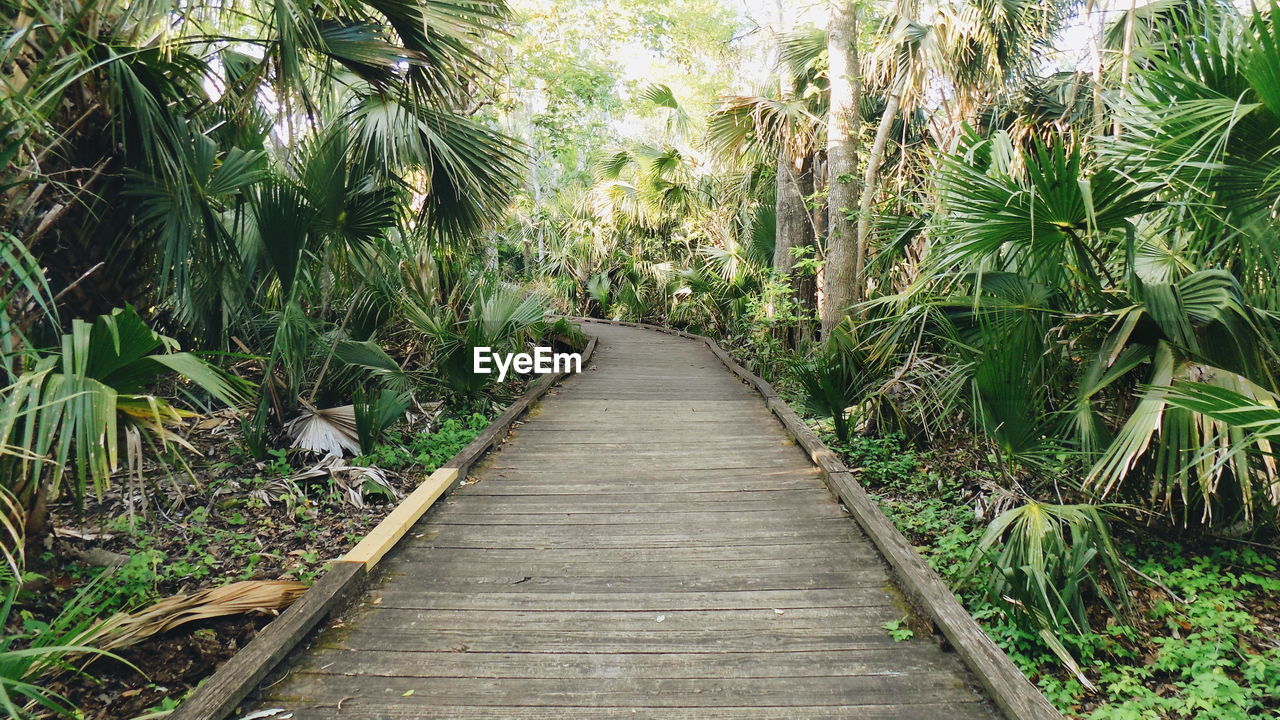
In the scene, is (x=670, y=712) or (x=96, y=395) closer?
(x=96, y=395)

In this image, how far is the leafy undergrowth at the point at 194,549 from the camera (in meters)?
2.43

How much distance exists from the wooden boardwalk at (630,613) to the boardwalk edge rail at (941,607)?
0.07m

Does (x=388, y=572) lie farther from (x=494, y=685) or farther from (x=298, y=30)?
(x=298, y=30)

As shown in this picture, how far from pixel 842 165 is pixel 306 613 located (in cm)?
647

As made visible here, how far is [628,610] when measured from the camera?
9.27ft

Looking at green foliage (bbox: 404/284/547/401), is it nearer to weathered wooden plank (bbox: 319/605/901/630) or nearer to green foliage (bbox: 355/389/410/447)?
green foliage (bbox: 355/389/410/447)

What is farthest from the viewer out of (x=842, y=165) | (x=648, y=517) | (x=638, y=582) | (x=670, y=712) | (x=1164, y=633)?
(x=842, y=165)

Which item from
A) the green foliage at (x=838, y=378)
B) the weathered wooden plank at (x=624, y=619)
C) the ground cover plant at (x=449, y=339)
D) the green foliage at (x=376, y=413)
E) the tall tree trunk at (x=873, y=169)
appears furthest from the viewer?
the tall tree trunk at (x=873, y=169)

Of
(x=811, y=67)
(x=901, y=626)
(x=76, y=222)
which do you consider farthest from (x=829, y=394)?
(x=811, y=67)

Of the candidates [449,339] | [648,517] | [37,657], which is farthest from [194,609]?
[449,339]

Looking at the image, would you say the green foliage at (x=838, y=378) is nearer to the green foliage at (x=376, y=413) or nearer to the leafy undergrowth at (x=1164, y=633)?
the leafy undergrowth at (x=1164, y=633)

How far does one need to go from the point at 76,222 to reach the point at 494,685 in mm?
2810

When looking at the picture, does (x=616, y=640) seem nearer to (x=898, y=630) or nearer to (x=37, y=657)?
(x=898, y=630)

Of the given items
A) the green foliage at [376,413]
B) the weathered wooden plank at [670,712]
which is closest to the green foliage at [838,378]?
the green foliage at [376,413]
